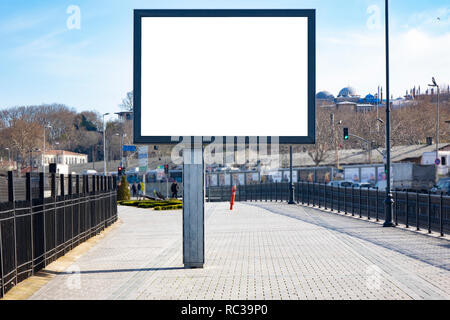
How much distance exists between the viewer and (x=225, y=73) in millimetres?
12094

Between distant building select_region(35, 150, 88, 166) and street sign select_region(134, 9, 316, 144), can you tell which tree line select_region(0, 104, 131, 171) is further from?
street sign select_region(134, 9, 316, 144)

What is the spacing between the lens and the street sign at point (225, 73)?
12078 millimetres

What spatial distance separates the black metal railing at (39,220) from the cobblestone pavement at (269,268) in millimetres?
561

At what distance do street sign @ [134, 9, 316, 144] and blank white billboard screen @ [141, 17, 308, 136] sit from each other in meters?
0.02

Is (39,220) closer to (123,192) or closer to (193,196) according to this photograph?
(193,196)

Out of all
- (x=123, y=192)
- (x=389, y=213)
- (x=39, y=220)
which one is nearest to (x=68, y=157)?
(x=123, y=192)

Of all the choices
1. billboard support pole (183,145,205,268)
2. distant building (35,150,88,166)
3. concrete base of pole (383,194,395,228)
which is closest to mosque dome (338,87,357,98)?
distant building (35,150,88,166)

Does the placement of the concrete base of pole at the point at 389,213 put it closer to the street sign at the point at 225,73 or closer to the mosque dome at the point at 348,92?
the street sign at the point at 225,73

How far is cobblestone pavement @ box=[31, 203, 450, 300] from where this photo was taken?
9.65m

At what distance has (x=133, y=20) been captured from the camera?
1231cm

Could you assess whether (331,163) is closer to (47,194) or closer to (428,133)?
(428,133)

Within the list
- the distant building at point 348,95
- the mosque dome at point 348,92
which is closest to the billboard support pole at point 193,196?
the distant building at point 348,95

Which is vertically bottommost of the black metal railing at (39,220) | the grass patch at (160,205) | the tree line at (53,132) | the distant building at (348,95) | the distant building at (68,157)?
the grass patch at (160,205)

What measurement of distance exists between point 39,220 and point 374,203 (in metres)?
16.8
